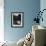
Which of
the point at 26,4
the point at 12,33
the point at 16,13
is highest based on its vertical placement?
the point at 26,4

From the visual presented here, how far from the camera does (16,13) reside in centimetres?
571

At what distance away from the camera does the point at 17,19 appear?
573cm

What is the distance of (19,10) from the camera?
569cm

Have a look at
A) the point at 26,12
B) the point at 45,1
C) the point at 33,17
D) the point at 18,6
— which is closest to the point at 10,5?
the point at 18,6

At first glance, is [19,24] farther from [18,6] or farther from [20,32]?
[18,6]

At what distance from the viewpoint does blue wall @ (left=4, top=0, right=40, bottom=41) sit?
5.68 metres

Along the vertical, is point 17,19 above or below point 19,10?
below

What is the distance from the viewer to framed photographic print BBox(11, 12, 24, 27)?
5.70 meters

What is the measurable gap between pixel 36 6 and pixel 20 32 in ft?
4.19

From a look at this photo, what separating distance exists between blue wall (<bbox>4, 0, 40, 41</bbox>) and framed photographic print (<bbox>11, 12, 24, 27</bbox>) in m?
0.13

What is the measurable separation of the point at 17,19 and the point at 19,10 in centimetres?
39

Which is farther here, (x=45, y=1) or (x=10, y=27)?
(x=10, y=27)

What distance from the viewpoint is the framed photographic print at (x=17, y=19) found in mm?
5703

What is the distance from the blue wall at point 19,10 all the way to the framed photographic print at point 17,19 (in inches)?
4.9
